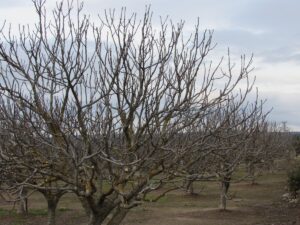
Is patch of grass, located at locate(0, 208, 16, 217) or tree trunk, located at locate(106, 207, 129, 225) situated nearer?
tree trunk, located at locate(106, 207, 129, 225)

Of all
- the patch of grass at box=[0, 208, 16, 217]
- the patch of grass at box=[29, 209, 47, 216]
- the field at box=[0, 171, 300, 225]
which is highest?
the patch of grass at box=[0, 208, 16, 217]

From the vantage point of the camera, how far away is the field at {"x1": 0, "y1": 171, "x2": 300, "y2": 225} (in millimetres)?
18406

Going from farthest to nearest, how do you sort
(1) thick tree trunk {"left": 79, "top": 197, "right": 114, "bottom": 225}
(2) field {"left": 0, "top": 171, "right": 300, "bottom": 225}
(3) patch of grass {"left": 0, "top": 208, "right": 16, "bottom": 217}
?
(3) patch of grass {"left": 0, "top": 208, "right": 16, "bottom": 217}, (2) field {"left": 0, "top": 171, "right": 300, "bottom": 225}, (1) thick tree trunk {"left": 79, "top": 197, "right": 114, "bottom": 225}

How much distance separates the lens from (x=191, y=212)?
2062 centimetres

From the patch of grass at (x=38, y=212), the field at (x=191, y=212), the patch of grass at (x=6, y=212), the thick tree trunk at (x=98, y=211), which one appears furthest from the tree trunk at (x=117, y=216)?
the patch of grass at (x=6, y=212)

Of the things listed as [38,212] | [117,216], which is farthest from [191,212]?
[117,216]

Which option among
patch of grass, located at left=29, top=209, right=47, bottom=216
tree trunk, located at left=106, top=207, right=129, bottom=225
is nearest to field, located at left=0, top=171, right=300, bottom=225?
patch of grass, located at left=29, top=209, right=47, bottom=216

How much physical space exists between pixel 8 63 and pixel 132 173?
2.14 meters

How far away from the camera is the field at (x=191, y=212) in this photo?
725 inches

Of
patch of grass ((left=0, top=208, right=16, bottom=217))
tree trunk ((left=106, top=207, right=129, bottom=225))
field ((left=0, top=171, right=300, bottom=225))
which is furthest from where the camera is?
patch of grass ((left=0, top=208, right=16, bottom=217))

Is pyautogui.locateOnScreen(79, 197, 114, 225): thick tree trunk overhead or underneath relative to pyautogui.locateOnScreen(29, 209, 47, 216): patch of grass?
overhead

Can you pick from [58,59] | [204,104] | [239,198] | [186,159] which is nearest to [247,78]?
[204,104]

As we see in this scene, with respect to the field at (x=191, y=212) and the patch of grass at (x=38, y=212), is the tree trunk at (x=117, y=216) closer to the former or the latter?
the field at (x=191, y=212)

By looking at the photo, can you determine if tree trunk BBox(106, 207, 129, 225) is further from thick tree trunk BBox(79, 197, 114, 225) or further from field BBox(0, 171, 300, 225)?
field BBox(0, 171, 300, 225)
